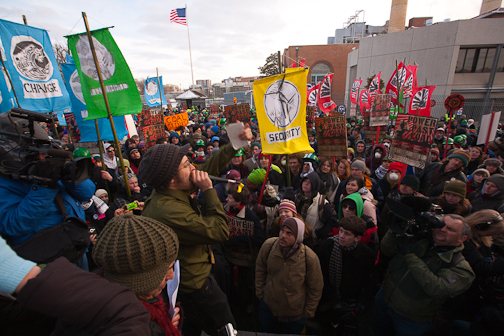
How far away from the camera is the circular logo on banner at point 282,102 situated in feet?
11.2

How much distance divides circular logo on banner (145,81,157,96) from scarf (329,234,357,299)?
12874 mm

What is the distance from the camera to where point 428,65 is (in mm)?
21172

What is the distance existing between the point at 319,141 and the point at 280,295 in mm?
3698

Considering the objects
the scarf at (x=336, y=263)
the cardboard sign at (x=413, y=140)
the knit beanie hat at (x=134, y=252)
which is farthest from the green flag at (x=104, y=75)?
the cardboard sign at (x=413, y=140)

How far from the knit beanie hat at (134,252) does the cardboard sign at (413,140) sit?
4414 mm

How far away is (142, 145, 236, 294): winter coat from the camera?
157cm

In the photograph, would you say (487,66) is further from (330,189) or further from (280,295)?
(280,295)

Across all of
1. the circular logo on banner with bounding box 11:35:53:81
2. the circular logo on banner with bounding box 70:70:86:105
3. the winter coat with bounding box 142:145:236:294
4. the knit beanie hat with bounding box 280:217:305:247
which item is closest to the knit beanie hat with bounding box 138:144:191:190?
the winter coat with bounding box 142:145:236:294

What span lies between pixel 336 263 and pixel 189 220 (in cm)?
186

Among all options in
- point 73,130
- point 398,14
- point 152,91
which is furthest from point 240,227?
point 398,14

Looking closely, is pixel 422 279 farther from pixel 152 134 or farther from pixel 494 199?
pixel 152 134

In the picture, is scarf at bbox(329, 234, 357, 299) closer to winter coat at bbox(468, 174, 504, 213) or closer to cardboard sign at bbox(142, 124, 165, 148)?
winter coat at bbox(468, 174, 504, 213)

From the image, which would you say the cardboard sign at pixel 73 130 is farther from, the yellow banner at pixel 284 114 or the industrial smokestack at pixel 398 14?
the industrial smokestack at pixel 398 14

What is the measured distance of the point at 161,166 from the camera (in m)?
1.62
